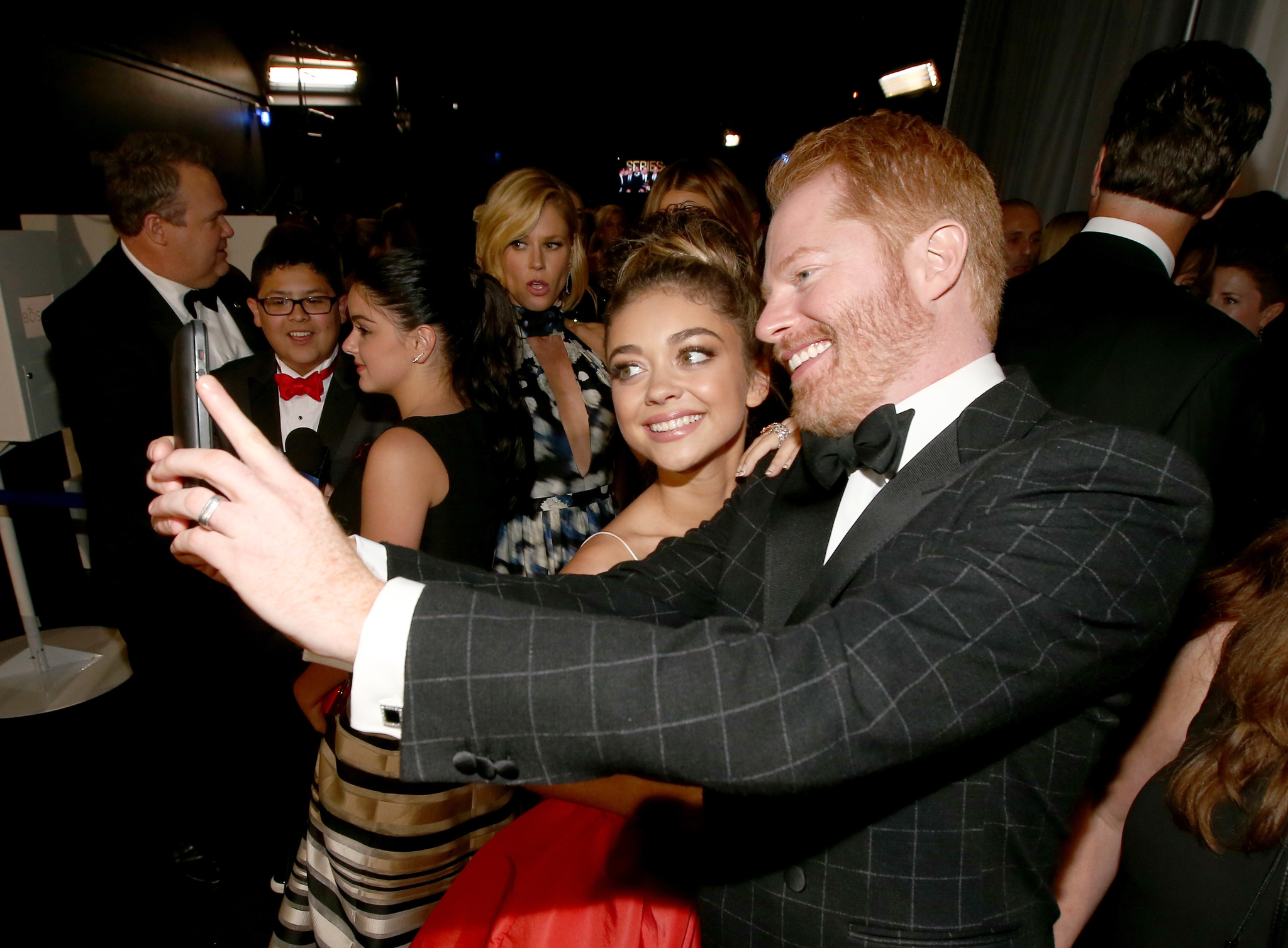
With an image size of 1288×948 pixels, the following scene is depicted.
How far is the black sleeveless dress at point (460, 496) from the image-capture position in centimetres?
221

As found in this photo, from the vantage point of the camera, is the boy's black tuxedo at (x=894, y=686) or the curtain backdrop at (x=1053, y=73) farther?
the curtain backdrop at (x=1053, y=73)

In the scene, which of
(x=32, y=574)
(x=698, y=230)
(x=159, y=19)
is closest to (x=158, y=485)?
(x=698, y=230)

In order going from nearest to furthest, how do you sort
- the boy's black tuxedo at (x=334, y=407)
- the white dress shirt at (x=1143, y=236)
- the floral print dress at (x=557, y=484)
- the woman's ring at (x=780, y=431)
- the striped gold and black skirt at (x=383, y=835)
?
the striped gold and black skirt at (x=383, y=835), the woman's ring at (x=780, y=431), the white dress shirt at (x=1143, y=236), the floral print dress at (x=557, y=484), the boy's black tuxedo at (x=334, y=407)

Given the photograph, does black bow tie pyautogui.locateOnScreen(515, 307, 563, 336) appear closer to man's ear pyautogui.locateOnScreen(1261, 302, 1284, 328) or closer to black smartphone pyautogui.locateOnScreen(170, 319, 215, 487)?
black smartphone pyautogui.locateOnScreen(170, 319, 215, 487)

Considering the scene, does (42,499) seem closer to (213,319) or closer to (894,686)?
(213,319)

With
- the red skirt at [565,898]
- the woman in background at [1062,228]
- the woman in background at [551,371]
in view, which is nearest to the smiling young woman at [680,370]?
the woman in background at [551,371]

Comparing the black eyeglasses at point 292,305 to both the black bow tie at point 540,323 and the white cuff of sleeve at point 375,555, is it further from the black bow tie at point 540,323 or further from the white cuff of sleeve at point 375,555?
the white cuff of sleeve at point 375,555

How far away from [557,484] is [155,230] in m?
2.29

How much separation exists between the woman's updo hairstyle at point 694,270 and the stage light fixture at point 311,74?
36.2 ft

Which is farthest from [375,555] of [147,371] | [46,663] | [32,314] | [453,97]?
[453,97]

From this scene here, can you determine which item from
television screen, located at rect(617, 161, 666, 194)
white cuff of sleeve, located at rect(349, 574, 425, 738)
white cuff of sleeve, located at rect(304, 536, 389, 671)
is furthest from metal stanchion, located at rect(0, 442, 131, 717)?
television screen, located at rect(617, 161, 666, 194)

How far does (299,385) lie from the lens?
3.29m

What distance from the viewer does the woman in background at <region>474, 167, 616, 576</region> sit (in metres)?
2.61

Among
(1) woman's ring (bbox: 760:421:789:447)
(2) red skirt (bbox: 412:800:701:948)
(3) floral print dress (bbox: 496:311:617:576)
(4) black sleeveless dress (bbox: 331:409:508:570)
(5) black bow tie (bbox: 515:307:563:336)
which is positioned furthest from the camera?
(5) black bow tie (bbox: 515:307:563:336)
